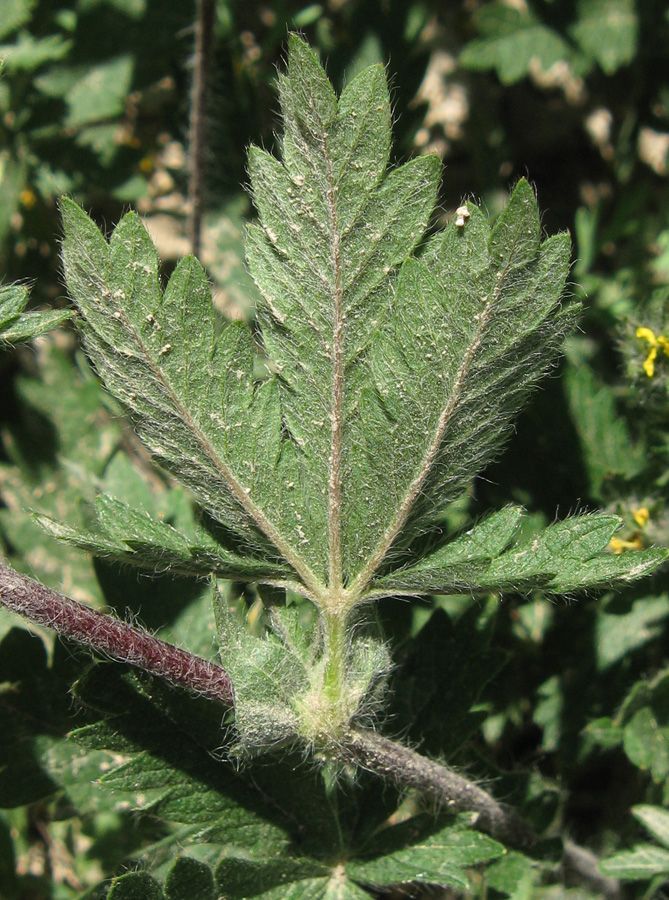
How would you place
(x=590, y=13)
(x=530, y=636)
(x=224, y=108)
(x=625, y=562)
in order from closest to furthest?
(x=625, y=562)
(x=530, y=636)
(x=224, y=108)
(x=590, y=13)

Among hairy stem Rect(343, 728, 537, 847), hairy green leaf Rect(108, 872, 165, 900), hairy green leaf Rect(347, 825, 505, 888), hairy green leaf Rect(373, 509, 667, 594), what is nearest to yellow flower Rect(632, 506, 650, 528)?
hairy green leaf Rect(373, 509, 667, 594)

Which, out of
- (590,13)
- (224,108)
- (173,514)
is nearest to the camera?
(173,514)

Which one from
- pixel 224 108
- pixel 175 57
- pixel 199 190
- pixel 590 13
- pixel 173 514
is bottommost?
pixel 173 514

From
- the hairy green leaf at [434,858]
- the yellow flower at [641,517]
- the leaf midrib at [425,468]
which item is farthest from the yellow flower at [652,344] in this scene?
the hairy green leaf at [434,858]

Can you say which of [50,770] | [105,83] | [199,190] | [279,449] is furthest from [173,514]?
[105,83]

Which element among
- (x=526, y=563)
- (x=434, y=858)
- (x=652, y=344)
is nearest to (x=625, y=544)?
(x=652, y=344)

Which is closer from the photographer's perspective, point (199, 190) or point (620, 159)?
point (199, 190)

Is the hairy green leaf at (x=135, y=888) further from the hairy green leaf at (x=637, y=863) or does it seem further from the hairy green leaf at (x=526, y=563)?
the hairy green leaf at (x=637, y=863)

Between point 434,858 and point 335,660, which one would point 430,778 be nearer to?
point 434,858

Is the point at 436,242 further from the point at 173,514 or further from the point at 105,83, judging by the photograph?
the point at 105,83
